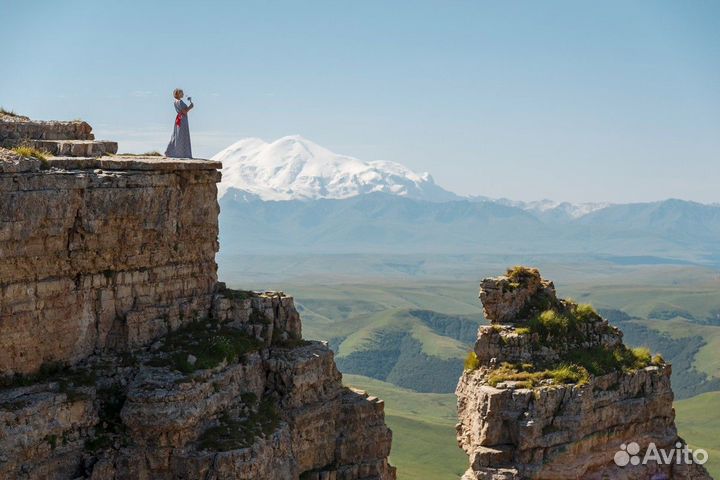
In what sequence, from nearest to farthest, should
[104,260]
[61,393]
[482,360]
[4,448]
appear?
1. [4,448]
2. [61,393]
3. [104,260]
4. [482,360]

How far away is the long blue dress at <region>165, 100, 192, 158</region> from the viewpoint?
38.9 metres

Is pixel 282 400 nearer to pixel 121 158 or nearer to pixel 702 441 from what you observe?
pixel 121 158

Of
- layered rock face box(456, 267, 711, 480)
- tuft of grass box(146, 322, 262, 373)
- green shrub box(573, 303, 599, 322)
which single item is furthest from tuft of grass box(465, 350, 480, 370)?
tuft of grass box(146, 322, 262, 373)

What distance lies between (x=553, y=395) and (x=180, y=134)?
49.0 ft

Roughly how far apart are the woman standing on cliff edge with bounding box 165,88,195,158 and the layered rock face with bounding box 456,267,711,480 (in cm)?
1188

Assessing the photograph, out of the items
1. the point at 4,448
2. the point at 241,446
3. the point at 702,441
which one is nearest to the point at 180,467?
the point at 241,446

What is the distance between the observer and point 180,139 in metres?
39.0

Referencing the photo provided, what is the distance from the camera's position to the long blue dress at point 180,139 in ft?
128

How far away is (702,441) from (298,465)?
106920 millimetres

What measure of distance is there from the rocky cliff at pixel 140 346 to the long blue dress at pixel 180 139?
6.16 feet

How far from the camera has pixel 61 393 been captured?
31266mm

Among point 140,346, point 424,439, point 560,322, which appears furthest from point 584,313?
point 424,439

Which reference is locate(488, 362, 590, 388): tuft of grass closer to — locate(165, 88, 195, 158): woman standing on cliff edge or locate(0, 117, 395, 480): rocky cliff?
locate(0, 117, 395, 480): rocky cliff

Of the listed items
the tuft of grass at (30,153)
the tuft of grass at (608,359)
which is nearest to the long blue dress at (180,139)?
the tuft of grass at (30,153)
